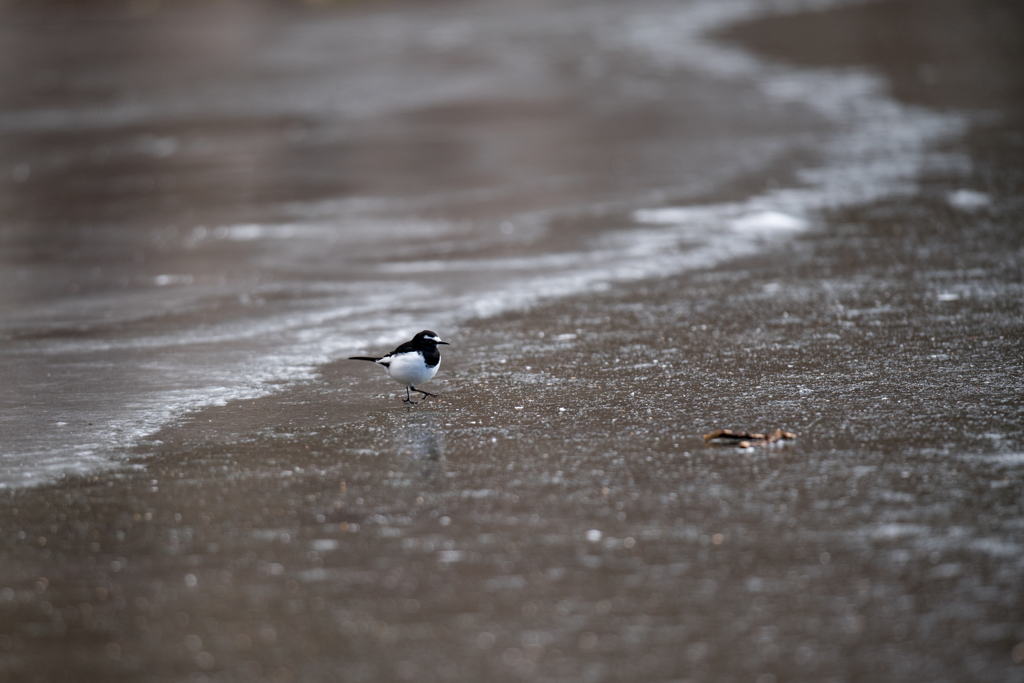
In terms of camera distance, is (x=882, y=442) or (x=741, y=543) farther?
(x=882, y=442)

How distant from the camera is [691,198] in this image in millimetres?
11711

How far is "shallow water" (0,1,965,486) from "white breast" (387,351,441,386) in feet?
3.31

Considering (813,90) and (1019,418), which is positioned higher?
(813,90)

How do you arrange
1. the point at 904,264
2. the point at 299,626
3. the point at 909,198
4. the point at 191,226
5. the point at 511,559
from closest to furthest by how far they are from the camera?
the point at 299,626
the point at 511,559
the point at 904,264
the point at 909,198
the point at 191,226

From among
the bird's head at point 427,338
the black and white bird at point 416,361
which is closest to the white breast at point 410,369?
the black and white bird at point 416,361

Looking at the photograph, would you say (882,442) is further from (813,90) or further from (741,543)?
(813,90)

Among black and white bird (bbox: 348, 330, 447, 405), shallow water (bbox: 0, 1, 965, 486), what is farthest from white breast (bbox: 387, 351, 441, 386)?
shallow water (bbox: 0, 1, 965, 486)

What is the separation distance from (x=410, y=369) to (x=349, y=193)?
7.48 m

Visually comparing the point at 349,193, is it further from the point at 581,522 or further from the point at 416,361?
the point at 581,522

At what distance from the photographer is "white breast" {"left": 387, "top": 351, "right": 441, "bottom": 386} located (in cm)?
621

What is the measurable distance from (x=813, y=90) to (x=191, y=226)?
11.3 meters

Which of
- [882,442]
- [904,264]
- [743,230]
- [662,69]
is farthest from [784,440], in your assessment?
[662,69]

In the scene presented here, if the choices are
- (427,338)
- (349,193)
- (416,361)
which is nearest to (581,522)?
(416,361)

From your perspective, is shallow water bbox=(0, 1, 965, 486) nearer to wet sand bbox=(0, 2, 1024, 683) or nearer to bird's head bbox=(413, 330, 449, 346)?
wet sand bbox=(0, 2, 1024, 683)
